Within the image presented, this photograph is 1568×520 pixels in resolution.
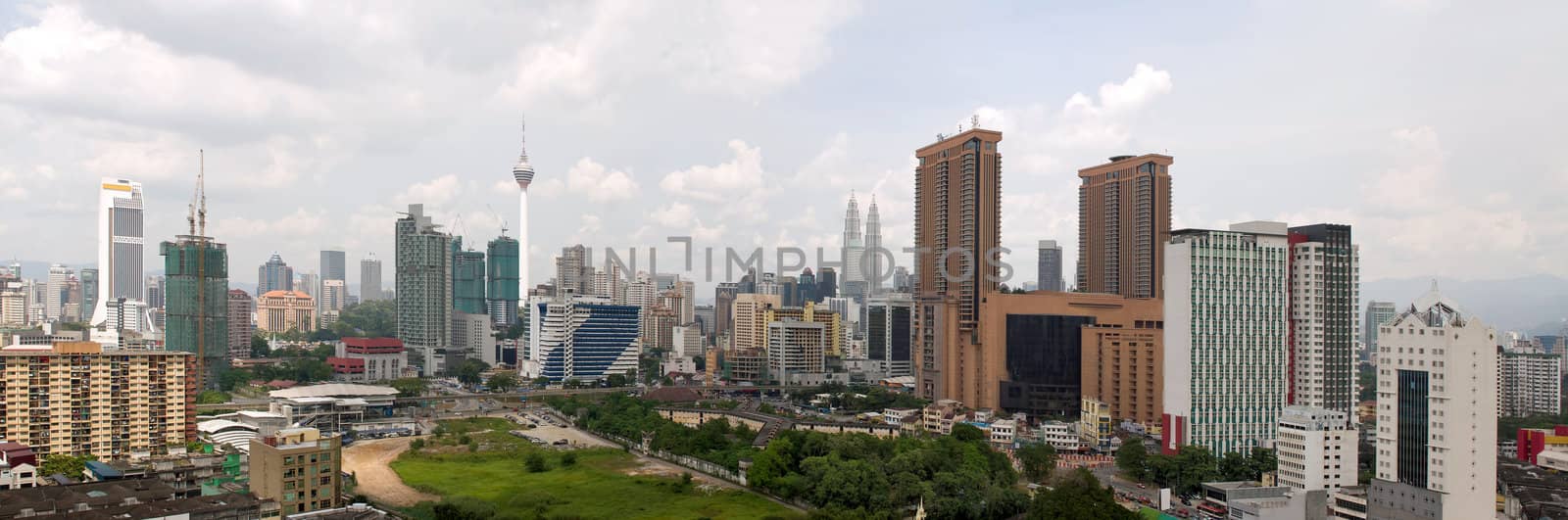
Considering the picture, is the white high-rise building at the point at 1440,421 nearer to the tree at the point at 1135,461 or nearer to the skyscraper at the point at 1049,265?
the tree at the point at 1135,461

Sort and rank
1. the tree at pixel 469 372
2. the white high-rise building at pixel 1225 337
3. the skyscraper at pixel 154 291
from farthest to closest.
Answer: the skyscraper at pixel 154 291 → the tree at pixel 469 372 → the white high-rise building at pixel 1225 337

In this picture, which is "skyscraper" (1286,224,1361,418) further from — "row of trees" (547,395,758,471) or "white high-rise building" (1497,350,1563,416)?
"row of trees" (547,395,758,471)

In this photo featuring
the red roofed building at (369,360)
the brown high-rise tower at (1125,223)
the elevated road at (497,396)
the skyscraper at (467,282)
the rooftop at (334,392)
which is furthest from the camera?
the skyscraper at (467,282)

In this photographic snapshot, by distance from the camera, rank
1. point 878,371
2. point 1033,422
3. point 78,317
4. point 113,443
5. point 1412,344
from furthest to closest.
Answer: point 78,317 < point 878,371 < point 1033,422 < point 113,443 < point 1412,344

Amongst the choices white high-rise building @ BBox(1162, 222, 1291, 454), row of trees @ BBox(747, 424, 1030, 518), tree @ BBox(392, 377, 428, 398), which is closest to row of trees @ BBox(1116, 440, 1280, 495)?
white high-rise building @ BBox(1162, 222, 1291, 454)

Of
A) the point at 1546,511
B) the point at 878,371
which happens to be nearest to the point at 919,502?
the point at 1546,511

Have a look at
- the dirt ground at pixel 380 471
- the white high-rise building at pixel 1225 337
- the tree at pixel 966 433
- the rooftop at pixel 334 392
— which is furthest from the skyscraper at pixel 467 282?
the white high-rise building at pixel 1225 337

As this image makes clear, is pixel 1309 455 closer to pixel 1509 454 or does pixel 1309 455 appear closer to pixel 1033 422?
pixel 1509 454
